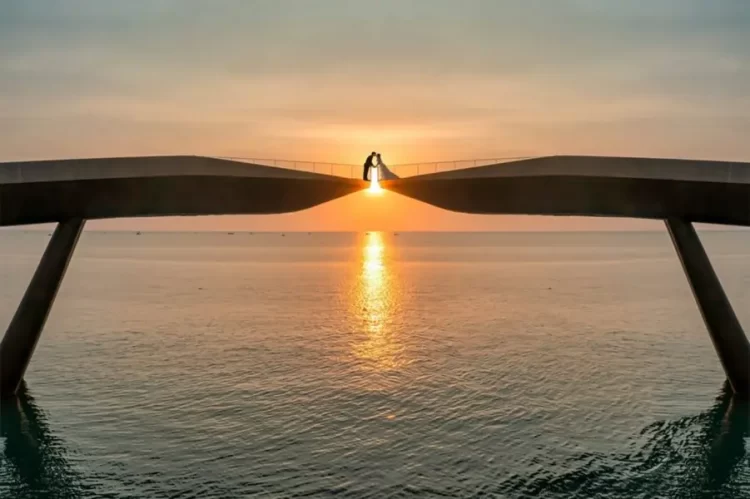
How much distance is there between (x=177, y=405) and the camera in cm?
3597

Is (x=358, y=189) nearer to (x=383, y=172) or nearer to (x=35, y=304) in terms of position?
(x=383, y=172)

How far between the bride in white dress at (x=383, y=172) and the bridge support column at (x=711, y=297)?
17829 millimetres

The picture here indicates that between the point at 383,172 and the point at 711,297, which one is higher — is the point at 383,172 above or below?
above

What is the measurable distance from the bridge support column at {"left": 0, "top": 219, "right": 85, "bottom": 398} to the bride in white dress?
19.1 meters

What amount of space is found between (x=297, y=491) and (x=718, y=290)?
1138 inches

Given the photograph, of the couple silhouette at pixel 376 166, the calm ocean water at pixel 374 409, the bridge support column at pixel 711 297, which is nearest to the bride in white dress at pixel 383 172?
the couple silhouette at pixel 376 166

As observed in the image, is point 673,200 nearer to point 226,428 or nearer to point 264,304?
point 226,428

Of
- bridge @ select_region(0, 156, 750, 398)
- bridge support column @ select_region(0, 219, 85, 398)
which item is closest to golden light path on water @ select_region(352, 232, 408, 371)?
bridge @ select_region(0, 156, 750, 398)

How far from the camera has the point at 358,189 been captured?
3494cm

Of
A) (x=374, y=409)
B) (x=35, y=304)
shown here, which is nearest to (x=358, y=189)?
(x=374, y=409)

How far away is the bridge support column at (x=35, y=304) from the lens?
3566 centimetres

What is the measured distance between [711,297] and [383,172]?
2235cm

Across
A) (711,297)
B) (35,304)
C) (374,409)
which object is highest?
(35,304)

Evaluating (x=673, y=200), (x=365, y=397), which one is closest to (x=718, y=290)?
(x=673, y=200)
